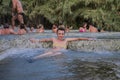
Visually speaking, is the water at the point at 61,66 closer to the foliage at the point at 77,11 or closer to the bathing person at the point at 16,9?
the bathing person at the point at 16,9

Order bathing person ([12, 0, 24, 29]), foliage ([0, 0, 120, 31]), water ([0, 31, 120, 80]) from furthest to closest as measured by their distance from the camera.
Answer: foliage ([0, 0, 120, 31]) < bathing person ([12, 0, 24, 29]) < water ([0, 31, 120, 80])

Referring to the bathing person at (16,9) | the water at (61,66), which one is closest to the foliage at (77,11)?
the bathing person at (16,9)

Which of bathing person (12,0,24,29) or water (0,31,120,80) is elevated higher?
bathing person (12,0,24,29)

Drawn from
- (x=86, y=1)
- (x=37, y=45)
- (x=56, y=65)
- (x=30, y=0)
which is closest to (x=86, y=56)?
(x=56, y=65)

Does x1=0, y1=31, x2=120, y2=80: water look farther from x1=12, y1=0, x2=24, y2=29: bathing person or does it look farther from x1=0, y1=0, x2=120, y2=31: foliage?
x1=0, y1=0, x2=120, y2=31: foliage

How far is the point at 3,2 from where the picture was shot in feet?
78.0

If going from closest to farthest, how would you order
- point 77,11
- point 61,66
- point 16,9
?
point 61,66
point 16,9
point 77,11

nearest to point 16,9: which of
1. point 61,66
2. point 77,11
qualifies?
point 61,66

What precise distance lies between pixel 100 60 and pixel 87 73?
1.50 metres

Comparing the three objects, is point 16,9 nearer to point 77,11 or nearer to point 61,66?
point 61,66

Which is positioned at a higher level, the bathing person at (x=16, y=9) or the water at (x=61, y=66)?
the bathing person at (x=16, y=9)

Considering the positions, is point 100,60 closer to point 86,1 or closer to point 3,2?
point 86,1

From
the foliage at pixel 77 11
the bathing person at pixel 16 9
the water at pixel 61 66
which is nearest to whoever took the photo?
the water at pixel 61 66

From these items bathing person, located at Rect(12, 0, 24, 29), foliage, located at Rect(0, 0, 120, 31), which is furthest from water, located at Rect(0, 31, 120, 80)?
foliage, located at Rect(0, 0, 120, 31)
